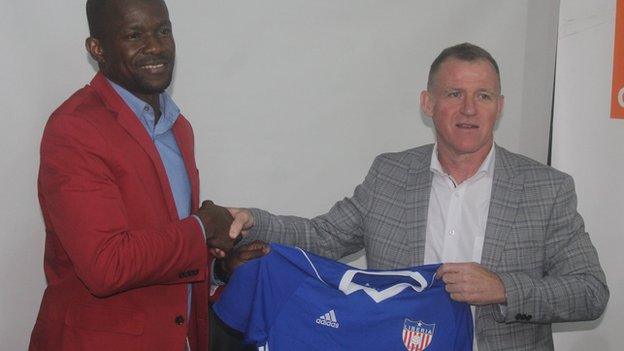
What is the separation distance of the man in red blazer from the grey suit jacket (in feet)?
1.82

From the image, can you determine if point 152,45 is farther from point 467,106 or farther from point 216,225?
point 467,106

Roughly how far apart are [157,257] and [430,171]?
113cm

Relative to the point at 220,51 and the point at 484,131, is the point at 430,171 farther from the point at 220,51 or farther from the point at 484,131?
the point at 220,51

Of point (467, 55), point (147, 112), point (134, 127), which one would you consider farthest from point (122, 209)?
point (467, 55)

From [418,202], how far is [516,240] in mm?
377

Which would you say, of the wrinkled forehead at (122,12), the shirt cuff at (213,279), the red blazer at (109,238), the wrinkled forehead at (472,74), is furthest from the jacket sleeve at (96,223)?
the wrinkled forehead at (472,74)

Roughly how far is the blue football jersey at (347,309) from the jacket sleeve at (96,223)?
0.40 meters

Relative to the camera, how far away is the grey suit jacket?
2352 millimetres

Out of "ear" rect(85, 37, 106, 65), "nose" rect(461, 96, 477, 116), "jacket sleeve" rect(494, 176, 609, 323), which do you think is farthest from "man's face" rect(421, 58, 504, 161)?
"ear" rect(85, 37, 106, 65)

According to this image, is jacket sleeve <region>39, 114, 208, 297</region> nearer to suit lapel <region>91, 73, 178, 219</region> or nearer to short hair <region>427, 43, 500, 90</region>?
suit lapel <region>91, 73, 178, 219</region>

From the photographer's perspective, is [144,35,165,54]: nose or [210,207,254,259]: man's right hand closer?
[144,35,165,54]: nose

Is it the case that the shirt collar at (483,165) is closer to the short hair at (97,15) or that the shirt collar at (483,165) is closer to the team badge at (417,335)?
the team badge at (417,335)

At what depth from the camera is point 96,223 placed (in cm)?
198

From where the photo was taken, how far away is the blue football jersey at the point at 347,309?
227 cm
